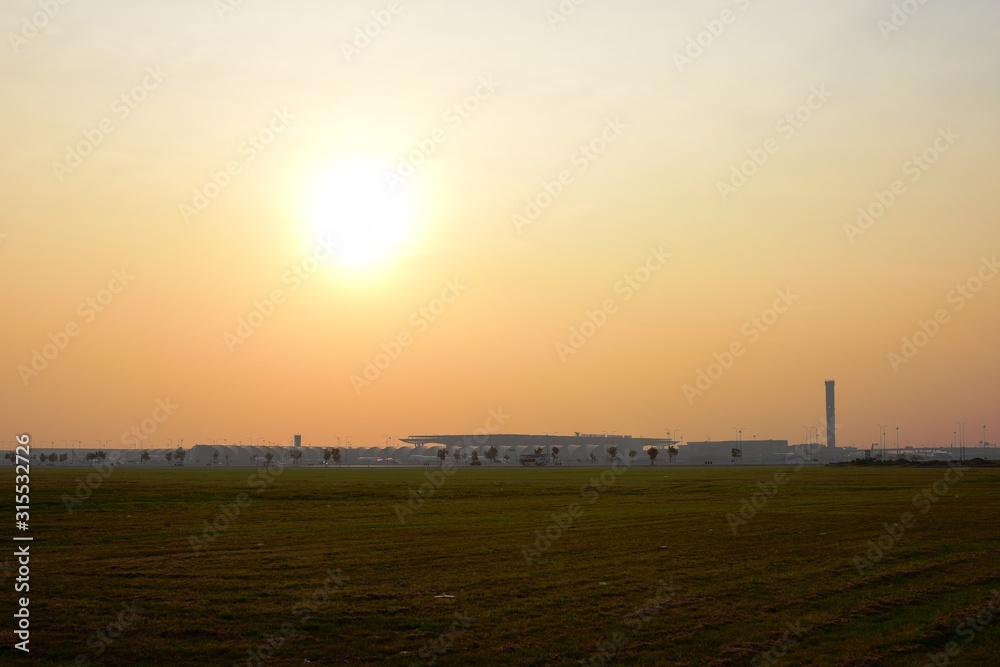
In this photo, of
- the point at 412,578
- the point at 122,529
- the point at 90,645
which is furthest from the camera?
the point at 122,529

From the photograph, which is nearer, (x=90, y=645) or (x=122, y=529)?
(x=90, y=645)

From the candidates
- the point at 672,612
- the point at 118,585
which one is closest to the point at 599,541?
the point at 672,612

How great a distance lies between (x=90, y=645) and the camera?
1786 centimetres

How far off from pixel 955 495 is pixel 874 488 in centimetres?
Result: 1412

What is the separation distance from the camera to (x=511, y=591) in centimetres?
2373

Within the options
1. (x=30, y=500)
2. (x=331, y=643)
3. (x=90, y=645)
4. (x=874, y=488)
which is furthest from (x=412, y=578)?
(x=874, y=488)

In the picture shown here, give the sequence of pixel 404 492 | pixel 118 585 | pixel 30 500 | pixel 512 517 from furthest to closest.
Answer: pixel 404 492
pixel 30 500
pixel 512 517
pixel 118 585

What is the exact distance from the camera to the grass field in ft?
59.0

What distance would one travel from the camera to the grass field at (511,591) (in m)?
18.0

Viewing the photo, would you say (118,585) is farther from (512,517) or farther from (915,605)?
(512,517)

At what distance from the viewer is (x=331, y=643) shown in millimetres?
18656

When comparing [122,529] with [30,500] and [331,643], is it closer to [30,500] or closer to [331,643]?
[30,500]

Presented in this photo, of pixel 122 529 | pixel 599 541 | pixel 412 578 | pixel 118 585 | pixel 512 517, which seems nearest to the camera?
pixel 118 585

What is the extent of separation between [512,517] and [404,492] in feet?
98.0
